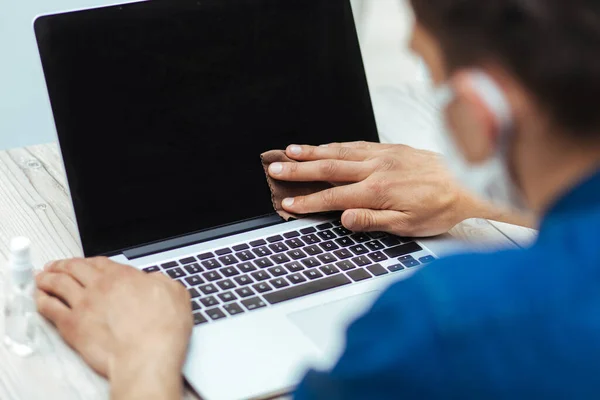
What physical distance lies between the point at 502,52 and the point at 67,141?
22.1 inches

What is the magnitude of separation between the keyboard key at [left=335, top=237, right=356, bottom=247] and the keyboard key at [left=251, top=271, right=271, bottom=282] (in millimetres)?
110

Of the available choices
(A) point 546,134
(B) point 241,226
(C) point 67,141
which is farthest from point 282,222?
(A) point 546,134

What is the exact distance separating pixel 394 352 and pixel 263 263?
467mm

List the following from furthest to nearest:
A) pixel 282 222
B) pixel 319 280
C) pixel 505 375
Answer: pixel 282 222 → pixel 319 280 → pixel 505 375

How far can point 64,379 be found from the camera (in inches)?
31.7

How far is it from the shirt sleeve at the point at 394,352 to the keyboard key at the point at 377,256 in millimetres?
431

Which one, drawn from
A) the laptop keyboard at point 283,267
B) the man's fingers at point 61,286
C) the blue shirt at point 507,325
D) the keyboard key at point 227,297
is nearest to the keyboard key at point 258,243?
the laptop keyboard at point 283,267

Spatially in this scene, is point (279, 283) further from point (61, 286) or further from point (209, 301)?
point (61, 286)

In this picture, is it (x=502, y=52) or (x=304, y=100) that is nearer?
(x=502, y=52)

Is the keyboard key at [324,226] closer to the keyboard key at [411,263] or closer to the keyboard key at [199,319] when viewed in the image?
the keyboard key at [411,263]

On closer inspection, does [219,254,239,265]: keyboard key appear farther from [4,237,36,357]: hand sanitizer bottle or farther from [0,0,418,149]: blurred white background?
[0,0,418,149]: blurred white background

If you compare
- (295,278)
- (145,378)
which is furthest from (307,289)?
(145,378)

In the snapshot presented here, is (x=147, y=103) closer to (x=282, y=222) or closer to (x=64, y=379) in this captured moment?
(x=282, y=222)

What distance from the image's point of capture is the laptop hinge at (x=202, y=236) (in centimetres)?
97
